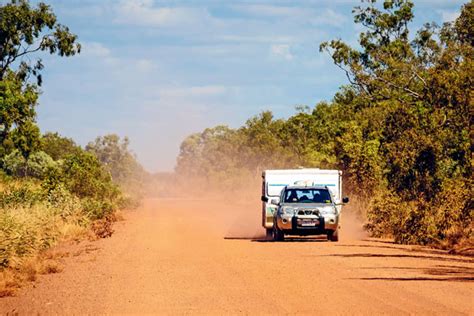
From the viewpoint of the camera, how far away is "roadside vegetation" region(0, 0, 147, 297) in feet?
63.4

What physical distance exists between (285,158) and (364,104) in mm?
9273

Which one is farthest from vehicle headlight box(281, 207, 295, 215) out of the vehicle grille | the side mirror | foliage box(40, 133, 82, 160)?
foliage box(40, 133, 82, 160)

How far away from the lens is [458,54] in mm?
35000

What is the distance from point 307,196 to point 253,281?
13.2 m

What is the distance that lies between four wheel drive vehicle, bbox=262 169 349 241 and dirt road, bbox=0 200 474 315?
1.67 metres

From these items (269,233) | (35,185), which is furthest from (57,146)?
(269,233)

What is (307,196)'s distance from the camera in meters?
29.2

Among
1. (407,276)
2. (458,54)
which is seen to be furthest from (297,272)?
(458,54)

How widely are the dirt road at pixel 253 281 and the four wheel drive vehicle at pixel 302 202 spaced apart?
1.67 meters

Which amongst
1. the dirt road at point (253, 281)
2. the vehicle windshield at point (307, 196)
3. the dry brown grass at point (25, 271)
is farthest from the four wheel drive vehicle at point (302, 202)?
the dry brown grass at point (25, 271)

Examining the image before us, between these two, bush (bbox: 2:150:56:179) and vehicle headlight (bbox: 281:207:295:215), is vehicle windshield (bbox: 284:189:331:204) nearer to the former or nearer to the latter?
vehicle headlight (bbox: 281:207:295:215)

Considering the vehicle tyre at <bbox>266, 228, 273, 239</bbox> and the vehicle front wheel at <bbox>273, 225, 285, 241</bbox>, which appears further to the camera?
the vehicle tyre at <bbox>266, 228, 273, 239</bbox>

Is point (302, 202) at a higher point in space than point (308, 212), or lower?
higher

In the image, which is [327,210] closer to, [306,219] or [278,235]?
[306,219]
